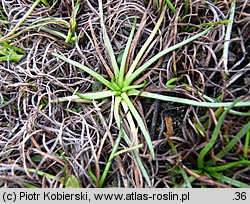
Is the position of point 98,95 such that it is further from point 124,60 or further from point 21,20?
point 21,20

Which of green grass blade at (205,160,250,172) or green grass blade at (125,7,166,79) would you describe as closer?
green grass blade at (205,160,250,172)

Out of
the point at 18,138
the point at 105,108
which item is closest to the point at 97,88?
the point at 105,108

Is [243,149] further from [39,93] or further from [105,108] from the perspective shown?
[39,93]

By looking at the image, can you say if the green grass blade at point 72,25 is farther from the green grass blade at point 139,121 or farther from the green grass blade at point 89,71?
the green grass blade at point 139,121

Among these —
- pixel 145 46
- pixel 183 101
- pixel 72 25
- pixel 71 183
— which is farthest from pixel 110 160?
pixel 72 25

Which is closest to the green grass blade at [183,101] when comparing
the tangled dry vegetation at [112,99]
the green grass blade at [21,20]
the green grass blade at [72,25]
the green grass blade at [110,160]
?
the tangled dry vegetation at [112,99]

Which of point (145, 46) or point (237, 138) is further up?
point (145, 46)

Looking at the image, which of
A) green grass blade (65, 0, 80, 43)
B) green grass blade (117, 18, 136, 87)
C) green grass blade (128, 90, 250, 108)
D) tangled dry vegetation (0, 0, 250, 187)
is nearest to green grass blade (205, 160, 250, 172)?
tangled dry vegetation (0, 0, 250, 187)

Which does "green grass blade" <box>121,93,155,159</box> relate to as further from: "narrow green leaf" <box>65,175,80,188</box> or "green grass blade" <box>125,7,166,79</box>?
"narrow green leaf" <box>65,175,80,188</box>
